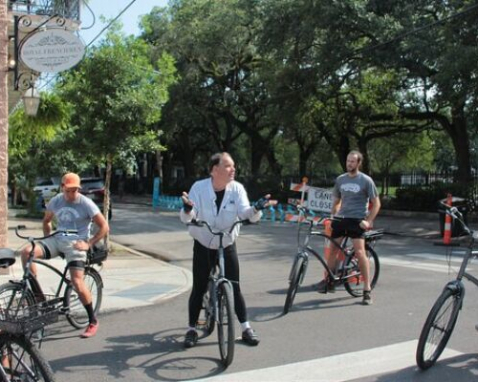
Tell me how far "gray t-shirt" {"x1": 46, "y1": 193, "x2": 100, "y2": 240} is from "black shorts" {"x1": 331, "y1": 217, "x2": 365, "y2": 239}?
10.4 ft

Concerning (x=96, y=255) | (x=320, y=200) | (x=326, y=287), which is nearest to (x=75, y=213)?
(x=96, y=255)

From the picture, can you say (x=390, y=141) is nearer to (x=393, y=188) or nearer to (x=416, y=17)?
(x=393, y=188)

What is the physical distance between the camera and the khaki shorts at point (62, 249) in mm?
6047

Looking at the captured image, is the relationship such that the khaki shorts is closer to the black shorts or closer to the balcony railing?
the black shorts

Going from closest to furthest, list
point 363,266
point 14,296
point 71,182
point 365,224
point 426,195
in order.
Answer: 1. point 14,296
2. point 71,182
3. point 365,224
4. point 363,266
5. point 426,195

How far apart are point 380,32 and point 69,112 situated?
11774mm

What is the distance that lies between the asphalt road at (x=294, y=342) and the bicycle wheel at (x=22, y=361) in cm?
130

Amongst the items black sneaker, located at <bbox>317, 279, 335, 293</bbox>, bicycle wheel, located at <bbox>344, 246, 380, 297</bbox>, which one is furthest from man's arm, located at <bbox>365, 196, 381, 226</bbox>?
black sneaker, located at <bbox>317, 279, 335, 293</bbox>

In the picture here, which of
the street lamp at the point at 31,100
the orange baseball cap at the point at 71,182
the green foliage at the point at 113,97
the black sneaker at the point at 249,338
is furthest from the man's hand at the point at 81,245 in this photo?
the green foliage at the point at 113,97

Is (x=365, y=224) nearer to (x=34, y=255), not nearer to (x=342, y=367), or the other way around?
(x=342, y=367)

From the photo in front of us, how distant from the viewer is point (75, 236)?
6.13 meters

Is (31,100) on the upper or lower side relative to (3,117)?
upper

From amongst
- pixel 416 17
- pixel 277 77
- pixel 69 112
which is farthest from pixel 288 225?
pixel 69 112

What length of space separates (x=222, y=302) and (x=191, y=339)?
0.73 metres
